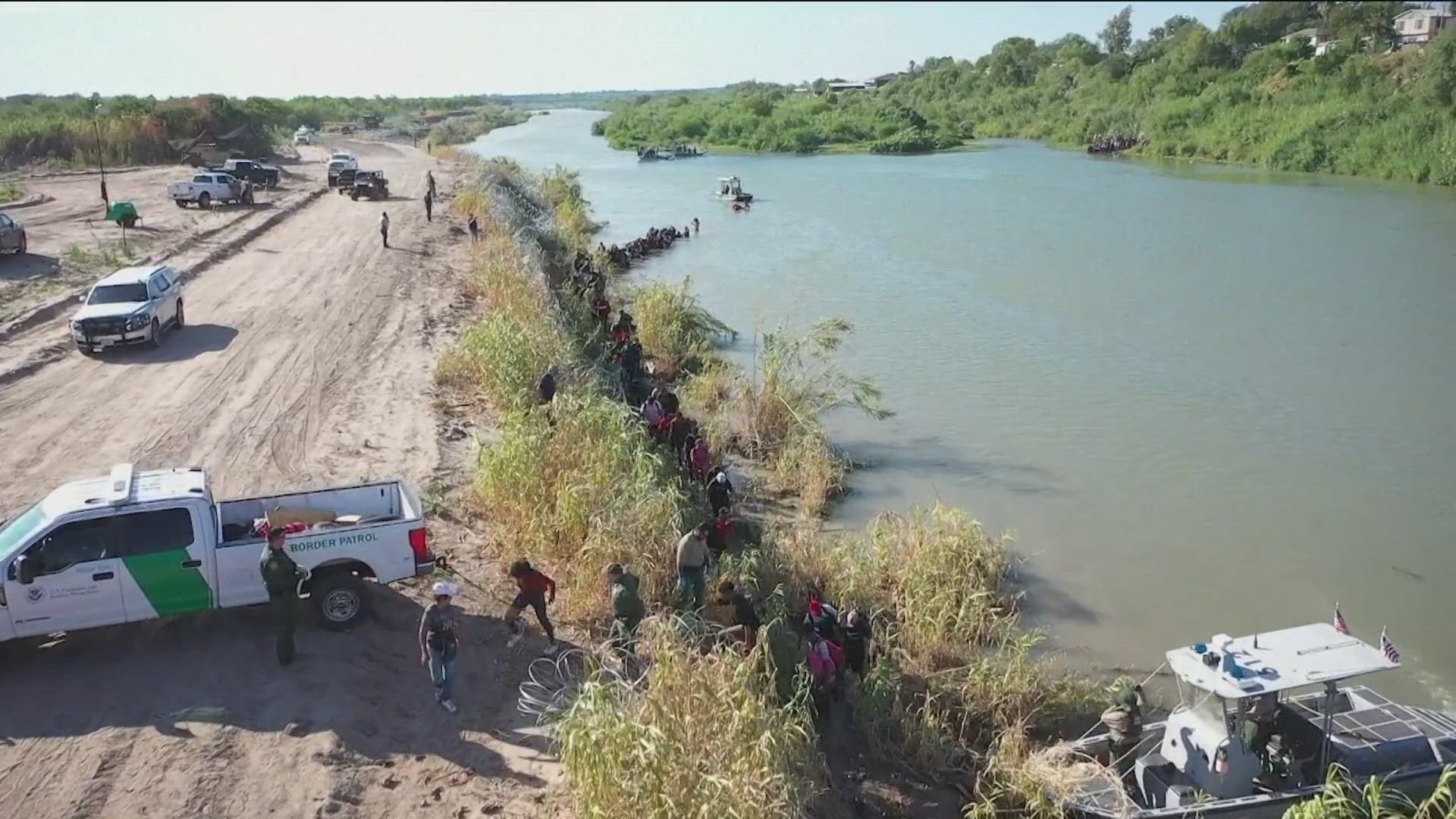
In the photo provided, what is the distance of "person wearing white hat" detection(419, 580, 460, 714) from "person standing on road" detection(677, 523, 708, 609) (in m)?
2.36

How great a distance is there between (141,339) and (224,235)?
15.7m

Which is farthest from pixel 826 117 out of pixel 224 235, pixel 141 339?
pixel 141 339

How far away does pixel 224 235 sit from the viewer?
36031 millimetres

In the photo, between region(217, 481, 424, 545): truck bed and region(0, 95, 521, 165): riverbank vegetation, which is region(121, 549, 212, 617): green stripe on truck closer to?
region(217, 481, 424, 545): truck bed

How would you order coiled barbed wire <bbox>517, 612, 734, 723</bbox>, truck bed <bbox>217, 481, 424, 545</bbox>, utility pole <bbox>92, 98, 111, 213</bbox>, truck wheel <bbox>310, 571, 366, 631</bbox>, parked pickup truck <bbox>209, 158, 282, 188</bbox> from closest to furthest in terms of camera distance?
coiled barbed wire <bbox>517, 612, 734, 723</bbox>
truck wheel <bbox>310, 571, 366, 631</bbox>
truck bed <bbox>217, 481, 424, 545</bbox>
utility pole <bbox>92, 98, 111, 213</bbox>
parked pickup truck <bbox>209, 158, 282, 188</bbox>

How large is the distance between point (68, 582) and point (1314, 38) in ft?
407

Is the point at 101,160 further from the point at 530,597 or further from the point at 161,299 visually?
the point at 530,597

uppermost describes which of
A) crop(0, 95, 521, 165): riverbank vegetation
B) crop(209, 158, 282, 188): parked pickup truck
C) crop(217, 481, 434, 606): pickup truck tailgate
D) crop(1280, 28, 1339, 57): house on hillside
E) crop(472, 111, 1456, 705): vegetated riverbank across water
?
crop(1280, 28, 1339, 57): house on hillside

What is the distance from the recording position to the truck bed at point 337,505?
11.2 metres

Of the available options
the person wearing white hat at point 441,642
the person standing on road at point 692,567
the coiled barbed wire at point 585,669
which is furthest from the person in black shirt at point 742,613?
the person wearing white hat at point 441,642

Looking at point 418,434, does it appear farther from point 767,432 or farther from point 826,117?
point 826,117

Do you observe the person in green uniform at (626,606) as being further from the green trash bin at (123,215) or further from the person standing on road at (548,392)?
the green trash bin at (123,215)

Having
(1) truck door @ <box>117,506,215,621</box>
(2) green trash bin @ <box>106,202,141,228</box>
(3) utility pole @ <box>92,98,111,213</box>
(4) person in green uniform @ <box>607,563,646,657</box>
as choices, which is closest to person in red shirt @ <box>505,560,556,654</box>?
(4) person in green uniform @ <box>607,563,646,657</box>

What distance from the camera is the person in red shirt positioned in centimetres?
1029
